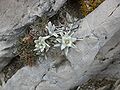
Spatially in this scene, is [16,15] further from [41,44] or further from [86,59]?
[86,59]

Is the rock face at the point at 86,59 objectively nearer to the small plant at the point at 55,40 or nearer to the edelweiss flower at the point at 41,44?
the small plant at the point at 55,40

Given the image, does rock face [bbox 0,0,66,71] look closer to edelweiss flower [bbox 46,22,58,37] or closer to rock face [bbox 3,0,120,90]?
edelweiss flower [bbox 46,22,58,37]

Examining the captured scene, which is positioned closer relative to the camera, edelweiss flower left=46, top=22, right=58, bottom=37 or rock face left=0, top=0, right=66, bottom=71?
edelweiss flower left=46, top=22, right=58, bottom=37

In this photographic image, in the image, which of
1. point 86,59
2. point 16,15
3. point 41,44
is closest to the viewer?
point 41,44

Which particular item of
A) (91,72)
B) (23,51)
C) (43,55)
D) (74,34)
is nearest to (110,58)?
(91,72)

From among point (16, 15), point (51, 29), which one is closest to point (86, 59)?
point (51, 29)

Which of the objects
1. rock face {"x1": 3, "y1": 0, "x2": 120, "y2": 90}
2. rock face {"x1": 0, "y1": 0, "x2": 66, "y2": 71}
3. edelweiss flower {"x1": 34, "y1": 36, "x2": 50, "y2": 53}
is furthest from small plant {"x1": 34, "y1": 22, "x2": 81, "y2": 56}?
rock face {"x1": 0, "y1": 0, "x2": 66, "y2": 71}
